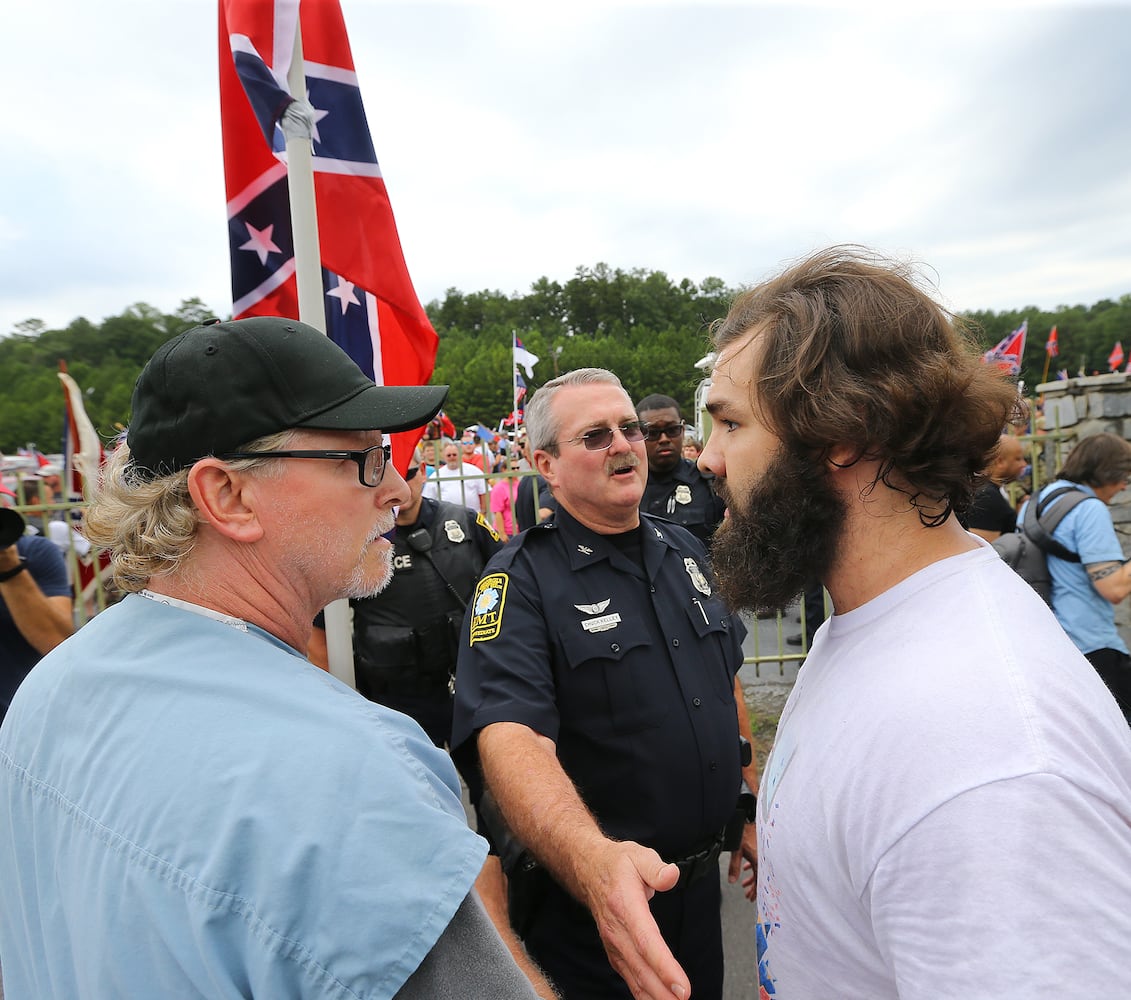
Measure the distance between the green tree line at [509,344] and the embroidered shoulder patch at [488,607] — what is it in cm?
3020

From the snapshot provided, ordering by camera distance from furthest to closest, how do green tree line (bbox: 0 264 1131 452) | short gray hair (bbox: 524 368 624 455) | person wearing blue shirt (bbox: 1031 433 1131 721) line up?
green tree line (bbox: 0 264 1131 452) → person wearing blue shirt (bbox: 1031 433 1131 721) → short gray hair (bbox: 524 368 624 455)

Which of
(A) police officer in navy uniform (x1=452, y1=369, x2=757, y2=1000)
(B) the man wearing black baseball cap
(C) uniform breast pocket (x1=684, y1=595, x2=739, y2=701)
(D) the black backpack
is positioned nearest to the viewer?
(B) the man wearing black baseball cap

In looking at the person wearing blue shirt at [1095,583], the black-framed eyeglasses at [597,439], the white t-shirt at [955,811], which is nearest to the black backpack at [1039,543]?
the person wearing blue shirt at [1095,583]

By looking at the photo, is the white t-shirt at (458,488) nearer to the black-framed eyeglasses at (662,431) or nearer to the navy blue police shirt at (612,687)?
the black-framed eyeglasses at (662,431)

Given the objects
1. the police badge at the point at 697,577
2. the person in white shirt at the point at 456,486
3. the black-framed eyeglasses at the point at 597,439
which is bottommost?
the person in white shirt at the point at 456,486

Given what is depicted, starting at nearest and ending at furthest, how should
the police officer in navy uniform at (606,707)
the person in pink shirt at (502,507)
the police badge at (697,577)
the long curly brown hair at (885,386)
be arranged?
1. the long curly brown hair at (885,386)
2. the police officer in navy uniform at (606,707)
3. the police badge at (697,577)
4. the person in pink shirt at (502,507)

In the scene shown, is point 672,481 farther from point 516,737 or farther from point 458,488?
point 516,737

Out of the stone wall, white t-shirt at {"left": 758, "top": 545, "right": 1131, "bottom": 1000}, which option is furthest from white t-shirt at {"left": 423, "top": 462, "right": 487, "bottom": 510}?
the stone wall

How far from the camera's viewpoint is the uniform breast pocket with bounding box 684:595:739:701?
2.29 metres

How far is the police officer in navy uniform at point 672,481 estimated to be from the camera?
215 inches

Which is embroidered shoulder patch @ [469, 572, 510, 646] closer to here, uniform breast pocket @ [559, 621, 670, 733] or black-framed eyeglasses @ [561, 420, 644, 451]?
uniform breast pocket @ [559, 621, 670, 733]

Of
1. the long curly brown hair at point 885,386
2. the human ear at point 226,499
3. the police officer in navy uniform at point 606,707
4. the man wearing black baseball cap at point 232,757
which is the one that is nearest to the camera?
the man wearing black baseball cap at point 232,757

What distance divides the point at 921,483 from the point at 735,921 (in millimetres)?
2950

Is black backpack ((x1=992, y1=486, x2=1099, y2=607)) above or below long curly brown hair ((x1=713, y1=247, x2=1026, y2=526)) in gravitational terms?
below
